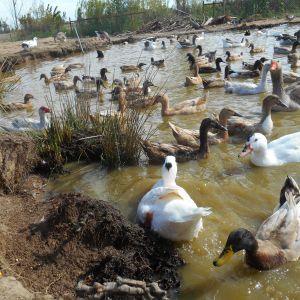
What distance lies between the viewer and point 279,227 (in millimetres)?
4312

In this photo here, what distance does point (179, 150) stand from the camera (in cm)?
688

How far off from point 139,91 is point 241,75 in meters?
4.87

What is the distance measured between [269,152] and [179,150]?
4.48 feet

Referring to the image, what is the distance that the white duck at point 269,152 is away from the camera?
251 inches

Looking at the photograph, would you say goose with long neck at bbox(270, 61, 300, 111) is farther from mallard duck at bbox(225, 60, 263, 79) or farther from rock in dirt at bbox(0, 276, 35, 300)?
rock in dirt at bbox(0, 276, 35, 300)

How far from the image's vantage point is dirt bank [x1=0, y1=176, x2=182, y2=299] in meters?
3.89

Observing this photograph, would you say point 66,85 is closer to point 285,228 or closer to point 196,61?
point 196,61

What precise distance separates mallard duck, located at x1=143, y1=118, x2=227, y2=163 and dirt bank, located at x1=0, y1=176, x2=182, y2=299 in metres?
1.99

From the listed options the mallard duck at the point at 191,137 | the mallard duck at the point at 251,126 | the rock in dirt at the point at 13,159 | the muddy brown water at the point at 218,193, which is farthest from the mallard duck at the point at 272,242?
the mallard duck at the point at 251,126

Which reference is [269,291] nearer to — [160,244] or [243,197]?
[160,244]

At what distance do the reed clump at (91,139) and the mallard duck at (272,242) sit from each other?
266 cm

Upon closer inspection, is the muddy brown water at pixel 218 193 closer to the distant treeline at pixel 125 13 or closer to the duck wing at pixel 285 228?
the duck wing at pixel 285 228

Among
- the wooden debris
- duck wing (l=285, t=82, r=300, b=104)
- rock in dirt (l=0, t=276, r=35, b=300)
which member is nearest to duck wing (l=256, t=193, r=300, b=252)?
the wooden debris

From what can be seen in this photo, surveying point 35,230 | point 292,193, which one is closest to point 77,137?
point 35,230
